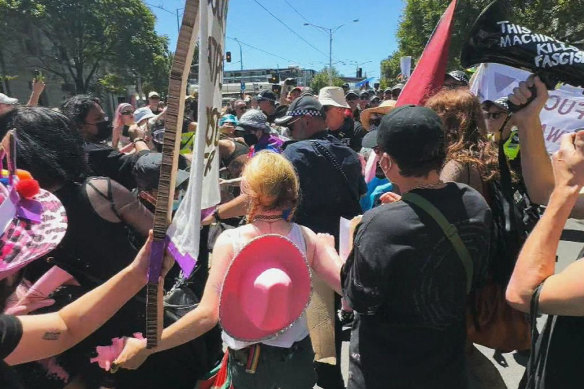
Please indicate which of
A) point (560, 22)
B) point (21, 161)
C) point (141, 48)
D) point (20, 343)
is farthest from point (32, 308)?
point (141, 48)

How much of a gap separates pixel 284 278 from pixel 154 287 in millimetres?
471

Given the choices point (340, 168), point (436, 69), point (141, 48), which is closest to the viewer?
point (436, 69)

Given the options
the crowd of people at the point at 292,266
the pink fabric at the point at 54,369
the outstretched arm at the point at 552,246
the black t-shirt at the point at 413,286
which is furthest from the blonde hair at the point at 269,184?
the pink fabric at the point at 54,369

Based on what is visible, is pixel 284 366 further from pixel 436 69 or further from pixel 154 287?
pixel 436 69

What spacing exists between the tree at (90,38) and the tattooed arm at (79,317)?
4208cm

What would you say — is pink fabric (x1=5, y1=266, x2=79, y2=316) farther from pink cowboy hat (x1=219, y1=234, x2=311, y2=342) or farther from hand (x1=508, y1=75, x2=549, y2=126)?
hand (x1=508, y1=75, x2=549, y2=126)

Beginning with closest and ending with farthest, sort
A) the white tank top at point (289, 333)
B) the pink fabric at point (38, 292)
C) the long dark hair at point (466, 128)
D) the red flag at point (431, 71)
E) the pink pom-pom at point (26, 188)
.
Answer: the pink pom-pom at point (26, 188) < the pink fabric at point (38, 292) < the white tank top at point (289, 333) < the long dark hair at point (466, 128) < the red flag at point (431, 71)

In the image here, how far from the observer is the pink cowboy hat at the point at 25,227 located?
1074mm

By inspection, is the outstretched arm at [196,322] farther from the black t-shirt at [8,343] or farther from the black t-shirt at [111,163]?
the black t-shirt at [111,163]

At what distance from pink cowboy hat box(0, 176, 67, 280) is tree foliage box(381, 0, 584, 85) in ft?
22.2

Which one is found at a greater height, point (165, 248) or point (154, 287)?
point (165, 248)

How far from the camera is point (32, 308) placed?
62.1 inches

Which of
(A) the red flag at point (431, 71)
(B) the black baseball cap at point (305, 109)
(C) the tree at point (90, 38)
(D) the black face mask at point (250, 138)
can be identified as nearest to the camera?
(A) the red flag at point (431, 71)

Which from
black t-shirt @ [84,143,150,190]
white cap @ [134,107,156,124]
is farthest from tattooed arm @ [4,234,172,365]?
white cap @ [134,107,156,124]
